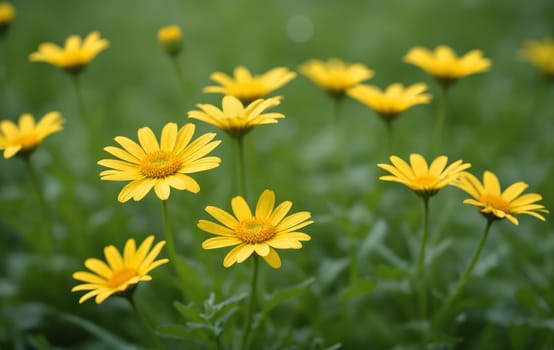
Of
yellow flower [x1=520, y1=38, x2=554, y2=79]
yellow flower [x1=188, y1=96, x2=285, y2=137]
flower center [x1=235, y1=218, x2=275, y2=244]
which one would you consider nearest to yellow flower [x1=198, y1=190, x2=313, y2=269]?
flower center [x1=235, y1=218, x2=275, y2=244]

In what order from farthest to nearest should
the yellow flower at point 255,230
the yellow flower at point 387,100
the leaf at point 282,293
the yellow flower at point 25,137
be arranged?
1. the yellow flower at point 387,100
2. the yellow flower at point 25,137
3. the leaf at point 282,293
4. the yellow flower at point 255,230

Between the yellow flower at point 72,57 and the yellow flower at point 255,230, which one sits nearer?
the yellow flower at point 255,230

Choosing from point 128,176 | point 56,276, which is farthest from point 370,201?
point 56,276

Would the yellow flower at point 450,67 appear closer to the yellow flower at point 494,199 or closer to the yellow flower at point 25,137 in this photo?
the yellow flower at point 494,199

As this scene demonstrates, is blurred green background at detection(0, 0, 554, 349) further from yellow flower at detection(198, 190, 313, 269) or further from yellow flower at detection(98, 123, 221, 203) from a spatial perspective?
yellow flower at detection(98, 123, 221, 203)

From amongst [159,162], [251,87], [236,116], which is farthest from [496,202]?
[159,162]

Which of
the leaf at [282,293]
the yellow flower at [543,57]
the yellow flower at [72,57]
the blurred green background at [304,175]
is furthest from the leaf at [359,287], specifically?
the yellow flower at [543,57]

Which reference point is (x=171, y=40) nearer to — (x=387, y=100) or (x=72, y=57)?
(x=72, y=57)
